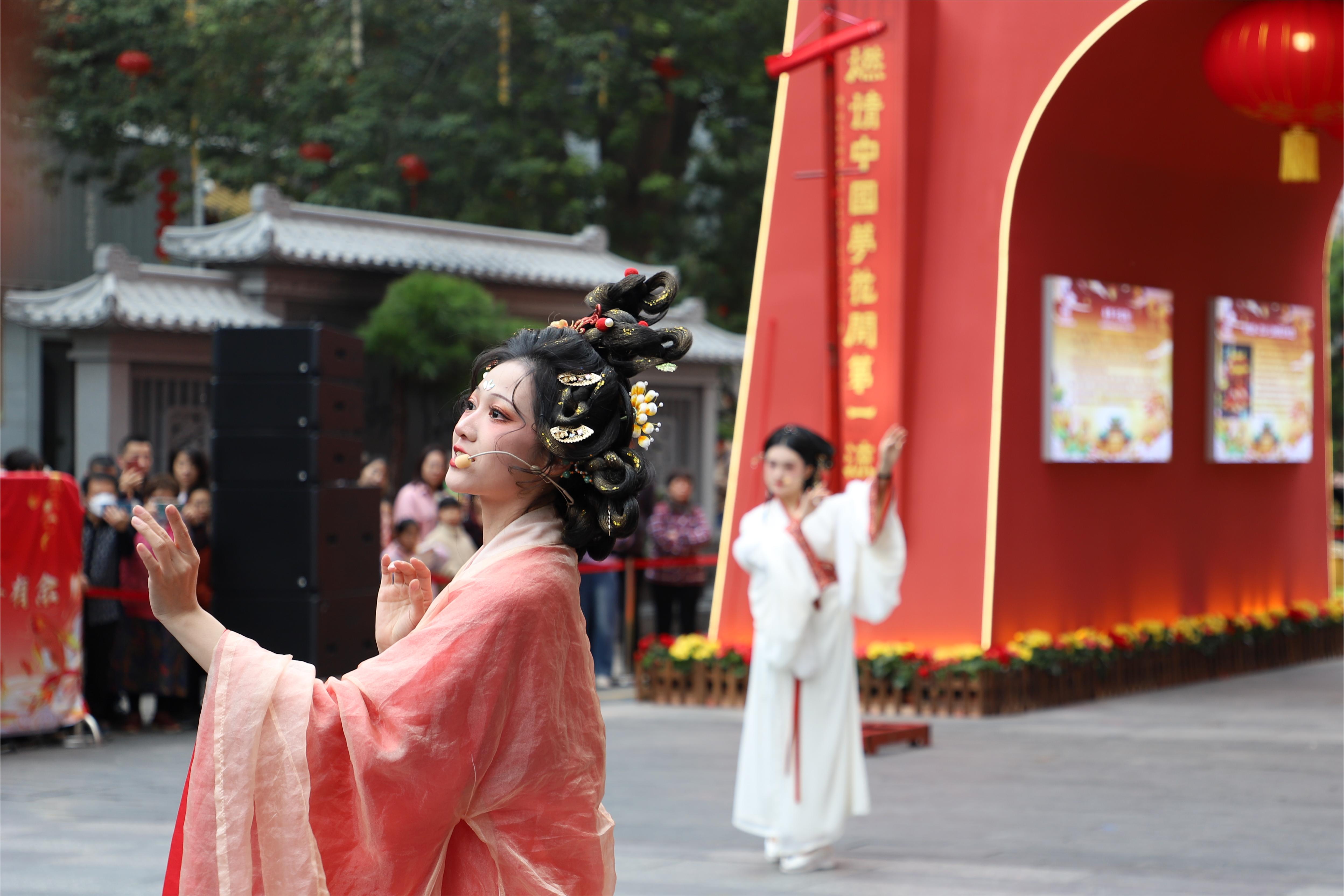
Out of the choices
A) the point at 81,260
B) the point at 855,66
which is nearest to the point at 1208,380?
the point at 855,66

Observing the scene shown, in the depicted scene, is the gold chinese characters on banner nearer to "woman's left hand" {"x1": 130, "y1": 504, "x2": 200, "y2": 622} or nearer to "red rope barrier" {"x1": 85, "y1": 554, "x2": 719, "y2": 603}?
"red rope barrier" {"x1": 85, "y1": 554, "x2": 719, "y2": 603}

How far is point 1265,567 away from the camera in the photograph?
38.7 ft

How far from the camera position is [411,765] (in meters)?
2.22

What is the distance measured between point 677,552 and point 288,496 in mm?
3720

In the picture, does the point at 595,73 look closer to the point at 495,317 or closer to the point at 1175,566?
the point at 495,317

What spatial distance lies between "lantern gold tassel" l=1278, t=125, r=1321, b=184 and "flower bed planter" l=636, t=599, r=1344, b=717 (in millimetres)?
2927

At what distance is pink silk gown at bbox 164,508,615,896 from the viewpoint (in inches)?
87.0

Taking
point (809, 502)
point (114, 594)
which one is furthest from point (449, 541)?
point (809, 502)

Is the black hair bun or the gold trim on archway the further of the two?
the gold trim on archway

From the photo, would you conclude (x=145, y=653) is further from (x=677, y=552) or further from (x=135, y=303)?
(x=135, y=303)

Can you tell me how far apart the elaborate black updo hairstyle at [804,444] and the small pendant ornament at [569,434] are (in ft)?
10.6

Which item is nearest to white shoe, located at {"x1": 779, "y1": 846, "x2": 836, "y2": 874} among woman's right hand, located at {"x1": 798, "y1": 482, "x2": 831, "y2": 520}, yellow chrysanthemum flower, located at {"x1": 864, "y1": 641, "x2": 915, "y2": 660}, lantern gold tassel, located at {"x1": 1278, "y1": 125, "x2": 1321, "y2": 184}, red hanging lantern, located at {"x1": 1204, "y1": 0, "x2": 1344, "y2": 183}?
woman's right hand, located at {"x1": 798, "y1": 482, "x2": 831, "y2": 520}

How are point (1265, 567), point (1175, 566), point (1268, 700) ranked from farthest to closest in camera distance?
point (1265, 567), point (1175, 566), point (1268, 700)

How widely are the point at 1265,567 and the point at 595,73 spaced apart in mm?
7923
